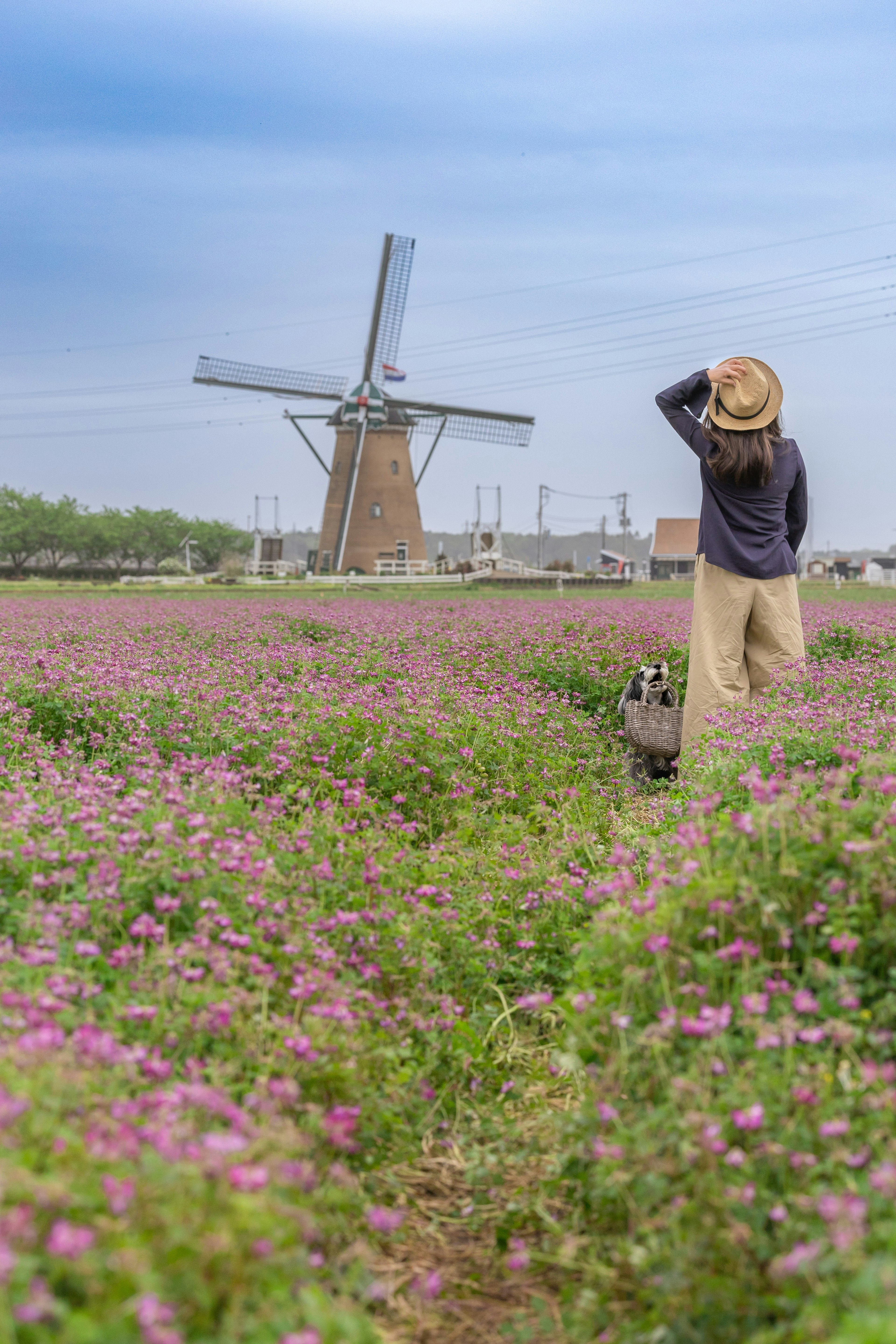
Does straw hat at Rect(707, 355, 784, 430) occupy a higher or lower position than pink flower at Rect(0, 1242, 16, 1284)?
higher

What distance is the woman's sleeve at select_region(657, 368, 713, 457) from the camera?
276 inches

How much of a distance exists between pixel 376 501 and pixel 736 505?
4739 cm

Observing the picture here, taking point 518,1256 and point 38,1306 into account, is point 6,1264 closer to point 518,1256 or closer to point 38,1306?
point 38,1306

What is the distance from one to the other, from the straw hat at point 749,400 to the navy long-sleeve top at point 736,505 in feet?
0.46

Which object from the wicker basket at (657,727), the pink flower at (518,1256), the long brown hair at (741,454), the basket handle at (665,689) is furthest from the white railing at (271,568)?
the pink flower at (518,1256)

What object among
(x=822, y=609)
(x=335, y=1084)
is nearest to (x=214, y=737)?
(x=335, y=1084)

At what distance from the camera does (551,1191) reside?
313 cm

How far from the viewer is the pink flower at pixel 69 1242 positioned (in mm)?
1737

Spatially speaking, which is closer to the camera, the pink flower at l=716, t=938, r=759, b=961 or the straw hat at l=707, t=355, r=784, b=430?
the pink flower at l=716, t=938, r=759, b=961

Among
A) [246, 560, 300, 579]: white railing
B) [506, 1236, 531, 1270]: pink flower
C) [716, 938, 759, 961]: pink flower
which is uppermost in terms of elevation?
[246, 560, 300, 579]: white railing

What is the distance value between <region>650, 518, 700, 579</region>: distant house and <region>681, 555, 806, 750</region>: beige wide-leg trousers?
3242 inches

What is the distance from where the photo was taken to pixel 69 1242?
1.74 metres

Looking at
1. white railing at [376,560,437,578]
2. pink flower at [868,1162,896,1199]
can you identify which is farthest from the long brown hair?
white railing at [376,560,437,578]

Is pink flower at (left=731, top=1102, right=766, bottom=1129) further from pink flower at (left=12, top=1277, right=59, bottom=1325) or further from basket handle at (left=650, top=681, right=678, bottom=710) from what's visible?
basket handle at (left=650, top=681, right=678, bottom=710)
